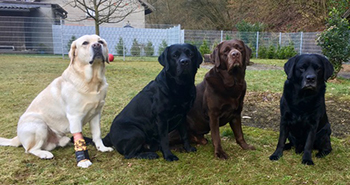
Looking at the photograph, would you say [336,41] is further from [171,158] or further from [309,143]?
[171,158]

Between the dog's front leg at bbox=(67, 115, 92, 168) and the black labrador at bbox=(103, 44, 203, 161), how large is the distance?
1.19 ft

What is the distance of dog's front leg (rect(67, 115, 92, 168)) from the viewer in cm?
279

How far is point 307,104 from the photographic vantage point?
280cm

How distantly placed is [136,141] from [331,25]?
28.6 ft

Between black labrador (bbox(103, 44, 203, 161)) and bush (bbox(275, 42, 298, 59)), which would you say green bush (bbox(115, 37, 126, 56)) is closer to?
bush (bbox(275, 42, 298, 59))

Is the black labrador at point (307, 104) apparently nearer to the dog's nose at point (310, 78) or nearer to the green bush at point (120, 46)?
the dog's nose at point (310, 78)

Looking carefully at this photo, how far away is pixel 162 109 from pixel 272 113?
2.70m

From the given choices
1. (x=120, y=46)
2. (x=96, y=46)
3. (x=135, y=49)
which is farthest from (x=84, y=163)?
(x=135, y=49)

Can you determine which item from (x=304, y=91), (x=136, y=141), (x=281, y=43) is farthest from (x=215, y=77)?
(x=281, y=43)

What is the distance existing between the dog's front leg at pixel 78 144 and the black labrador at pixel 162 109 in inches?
14.3

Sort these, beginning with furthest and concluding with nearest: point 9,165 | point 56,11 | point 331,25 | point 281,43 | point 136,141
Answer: point 56,11, point 281,43, point 331,25, point 136,141, point 9,165

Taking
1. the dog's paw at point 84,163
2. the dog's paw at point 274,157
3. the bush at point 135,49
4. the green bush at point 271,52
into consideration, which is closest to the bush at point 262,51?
the green bush at point 271,52

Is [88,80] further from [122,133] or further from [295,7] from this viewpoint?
[295,7]

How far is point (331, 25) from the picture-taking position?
29.1ft
